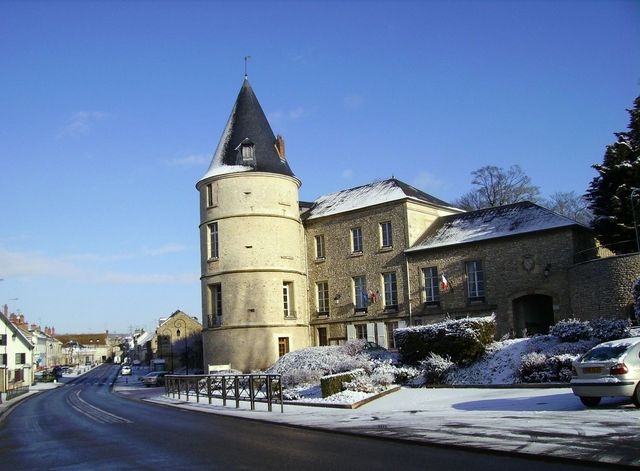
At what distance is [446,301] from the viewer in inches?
1380

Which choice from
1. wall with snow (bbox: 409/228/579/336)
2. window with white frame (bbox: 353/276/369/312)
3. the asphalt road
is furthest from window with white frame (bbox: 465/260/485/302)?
the asphalt road

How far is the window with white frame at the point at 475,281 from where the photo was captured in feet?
112

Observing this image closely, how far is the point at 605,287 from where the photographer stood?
26.9m

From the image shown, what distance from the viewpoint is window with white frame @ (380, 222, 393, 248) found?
1519 inches

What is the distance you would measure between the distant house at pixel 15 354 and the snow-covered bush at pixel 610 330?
51.8 metres

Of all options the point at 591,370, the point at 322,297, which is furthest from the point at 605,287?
the point at 322,297

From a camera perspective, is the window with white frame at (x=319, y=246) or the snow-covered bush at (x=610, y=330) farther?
the window with white frame at (x=319, y=246)

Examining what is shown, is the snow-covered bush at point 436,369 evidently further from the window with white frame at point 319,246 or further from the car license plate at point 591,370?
the window with white frame at point 319,246

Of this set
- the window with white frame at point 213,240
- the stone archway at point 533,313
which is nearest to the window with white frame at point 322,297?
the window with white frame at point 213,240

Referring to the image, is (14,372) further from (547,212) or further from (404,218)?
(547,212)

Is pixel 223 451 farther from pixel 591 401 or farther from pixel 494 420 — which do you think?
pixel 591 401

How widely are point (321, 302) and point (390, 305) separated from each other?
5.61 meters

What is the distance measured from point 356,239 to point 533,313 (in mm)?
11825

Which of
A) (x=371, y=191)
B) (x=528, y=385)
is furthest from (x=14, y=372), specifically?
(x=528, y=385)
